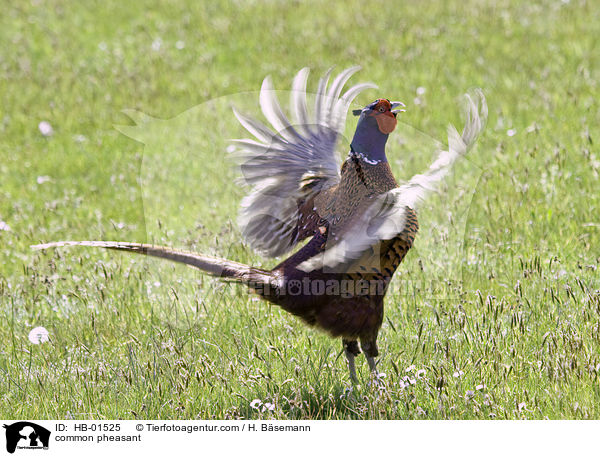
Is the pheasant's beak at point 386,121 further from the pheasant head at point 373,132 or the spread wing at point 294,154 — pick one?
the spread wing at point 294,154

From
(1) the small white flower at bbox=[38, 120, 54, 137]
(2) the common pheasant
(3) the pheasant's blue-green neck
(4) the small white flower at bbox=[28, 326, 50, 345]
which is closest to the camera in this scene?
(2) the common pheasant

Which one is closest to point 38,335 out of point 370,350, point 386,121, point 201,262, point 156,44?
point 201,262

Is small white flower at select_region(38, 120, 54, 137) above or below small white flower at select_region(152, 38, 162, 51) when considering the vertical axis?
below

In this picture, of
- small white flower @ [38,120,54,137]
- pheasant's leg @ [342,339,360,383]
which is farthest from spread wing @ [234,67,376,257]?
small white flower @ [38,120,54,137]

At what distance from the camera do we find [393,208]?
3.74m

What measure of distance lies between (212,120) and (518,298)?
4.14 m

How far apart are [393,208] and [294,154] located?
913mm

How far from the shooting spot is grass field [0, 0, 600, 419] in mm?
3777

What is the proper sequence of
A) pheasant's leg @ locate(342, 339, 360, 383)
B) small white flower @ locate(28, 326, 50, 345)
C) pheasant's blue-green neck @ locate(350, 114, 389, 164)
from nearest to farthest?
1. pheasant's blue-green neck @ locate(350, 114, 389, 164)
2. pheasant's leg @ locate(342, 339, 360, 383)
3. small white flower @ locate(28, 326, 50, 345)

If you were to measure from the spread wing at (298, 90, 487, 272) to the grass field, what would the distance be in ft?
1.74

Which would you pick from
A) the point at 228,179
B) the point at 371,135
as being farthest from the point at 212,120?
the point at 371,135

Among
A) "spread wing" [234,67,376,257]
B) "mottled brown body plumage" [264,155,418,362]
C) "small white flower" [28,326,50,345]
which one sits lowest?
"small white flower" [28,326,50,345]
